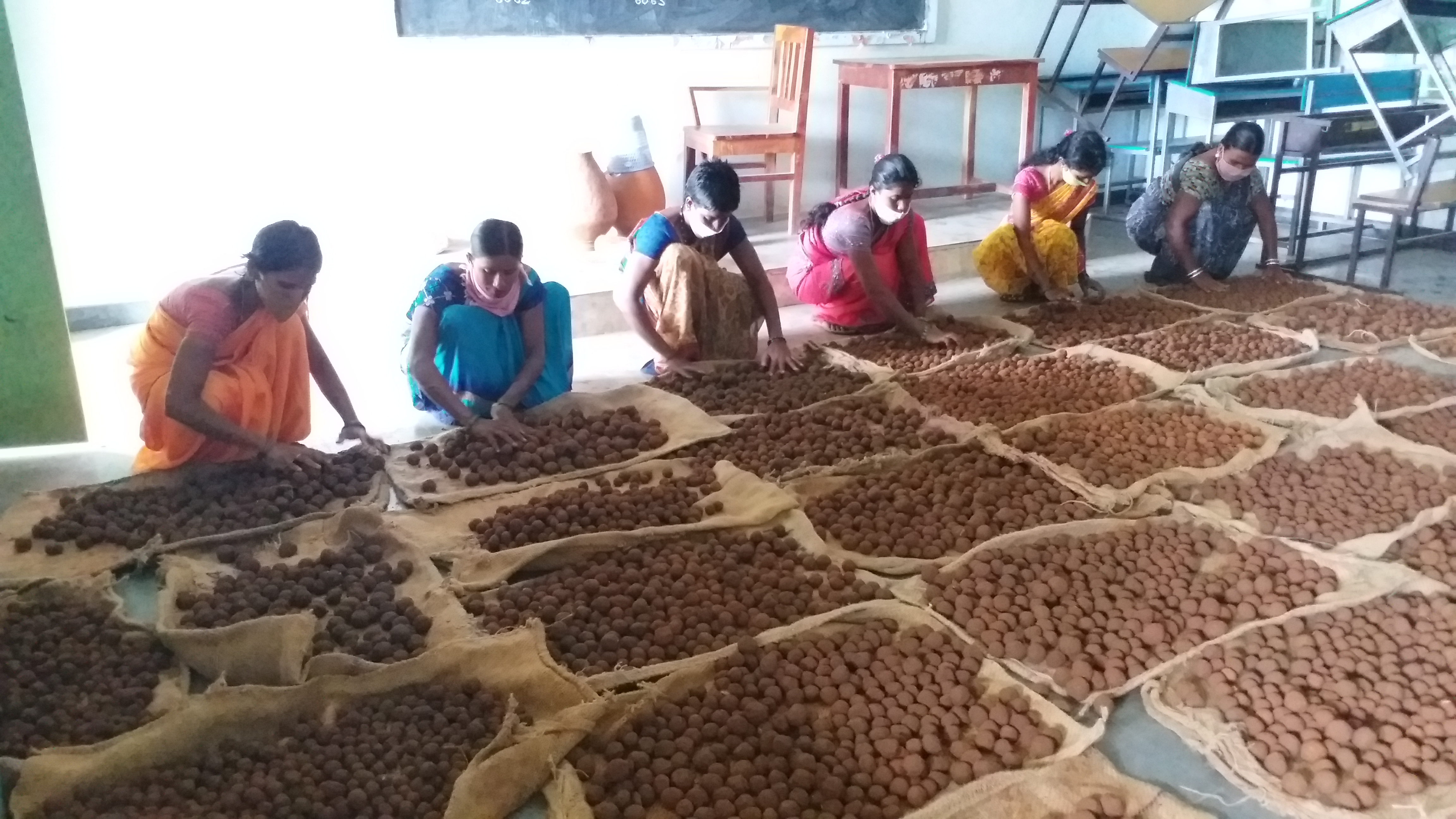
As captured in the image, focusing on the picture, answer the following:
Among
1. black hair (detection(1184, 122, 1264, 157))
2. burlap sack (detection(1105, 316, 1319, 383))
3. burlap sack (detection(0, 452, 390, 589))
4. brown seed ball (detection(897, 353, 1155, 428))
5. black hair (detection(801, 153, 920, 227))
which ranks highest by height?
black hair (detection(1184, 122, 1264, 157))

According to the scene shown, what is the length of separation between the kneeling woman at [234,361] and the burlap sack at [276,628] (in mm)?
398

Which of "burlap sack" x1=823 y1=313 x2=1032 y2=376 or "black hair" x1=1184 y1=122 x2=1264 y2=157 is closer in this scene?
"burlap sack" x1=823 y1=313 x2=1032 y2=376

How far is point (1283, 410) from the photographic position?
3283 millimetres

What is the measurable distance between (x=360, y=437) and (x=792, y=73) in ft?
10.8

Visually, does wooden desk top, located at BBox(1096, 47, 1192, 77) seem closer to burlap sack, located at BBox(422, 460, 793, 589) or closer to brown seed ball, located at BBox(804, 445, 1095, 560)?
brown seed ball, located at BBox(804, 445, 1095, 560)

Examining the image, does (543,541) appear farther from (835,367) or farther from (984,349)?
(984,349)

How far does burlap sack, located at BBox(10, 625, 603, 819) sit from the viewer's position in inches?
67.7

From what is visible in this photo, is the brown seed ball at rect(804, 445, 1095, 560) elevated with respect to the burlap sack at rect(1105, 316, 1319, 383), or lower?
lower

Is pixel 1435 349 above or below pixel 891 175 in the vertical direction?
below

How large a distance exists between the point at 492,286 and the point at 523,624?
4.03 feet

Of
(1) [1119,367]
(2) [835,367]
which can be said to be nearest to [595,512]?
(2) [835,367]

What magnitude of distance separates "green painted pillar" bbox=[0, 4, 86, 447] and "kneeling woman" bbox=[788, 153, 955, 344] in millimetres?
2660

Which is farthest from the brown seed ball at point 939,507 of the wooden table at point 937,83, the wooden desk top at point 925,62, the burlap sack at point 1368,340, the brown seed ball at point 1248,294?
the wooden desk top at point 925,62

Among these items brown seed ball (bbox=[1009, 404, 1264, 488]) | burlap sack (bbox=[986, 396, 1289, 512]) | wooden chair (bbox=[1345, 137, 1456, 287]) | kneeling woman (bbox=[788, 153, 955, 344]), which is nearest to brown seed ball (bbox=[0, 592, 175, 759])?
burlap sack (bbox=[986, 396, 1289, 512])
